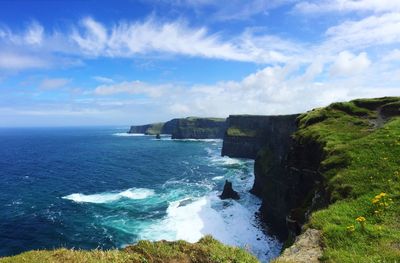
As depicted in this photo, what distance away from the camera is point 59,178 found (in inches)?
3738

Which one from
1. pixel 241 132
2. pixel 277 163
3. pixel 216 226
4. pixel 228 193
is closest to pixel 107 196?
pixel 228 193

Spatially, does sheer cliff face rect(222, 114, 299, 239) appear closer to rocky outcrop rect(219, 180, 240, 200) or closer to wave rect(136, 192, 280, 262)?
wave rect(136, 192, 280, 262)

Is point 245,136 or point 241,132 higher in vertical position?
point 241,132

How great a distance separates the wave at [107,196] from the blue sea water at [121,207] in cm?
21

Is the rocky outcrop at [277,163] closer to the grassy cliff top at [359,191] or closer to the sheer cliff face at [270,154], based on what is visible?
the sheer cliff face at [270,154]

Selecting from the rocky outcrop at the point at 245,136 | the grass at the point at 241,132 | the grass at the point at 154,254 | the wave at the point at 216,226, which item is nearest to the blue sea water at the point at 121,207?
the wave at the point at 216,226

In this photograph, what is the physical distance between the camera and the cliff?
47.1ft

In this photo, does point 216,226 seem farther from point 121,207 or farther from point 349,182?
point 349,182

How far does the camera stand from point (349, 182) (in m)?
21.4

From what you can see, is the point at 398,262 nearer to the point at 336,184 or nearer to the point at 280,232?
the point at 336,184

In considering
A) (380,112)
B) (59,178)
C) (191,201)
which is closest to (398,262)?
(380,112)

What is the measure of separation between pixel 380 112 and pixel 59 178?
3281 inches

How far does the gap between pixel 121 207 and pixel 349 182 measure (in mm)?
53525

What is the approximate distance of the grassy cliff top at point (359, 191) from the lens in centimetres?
1383
